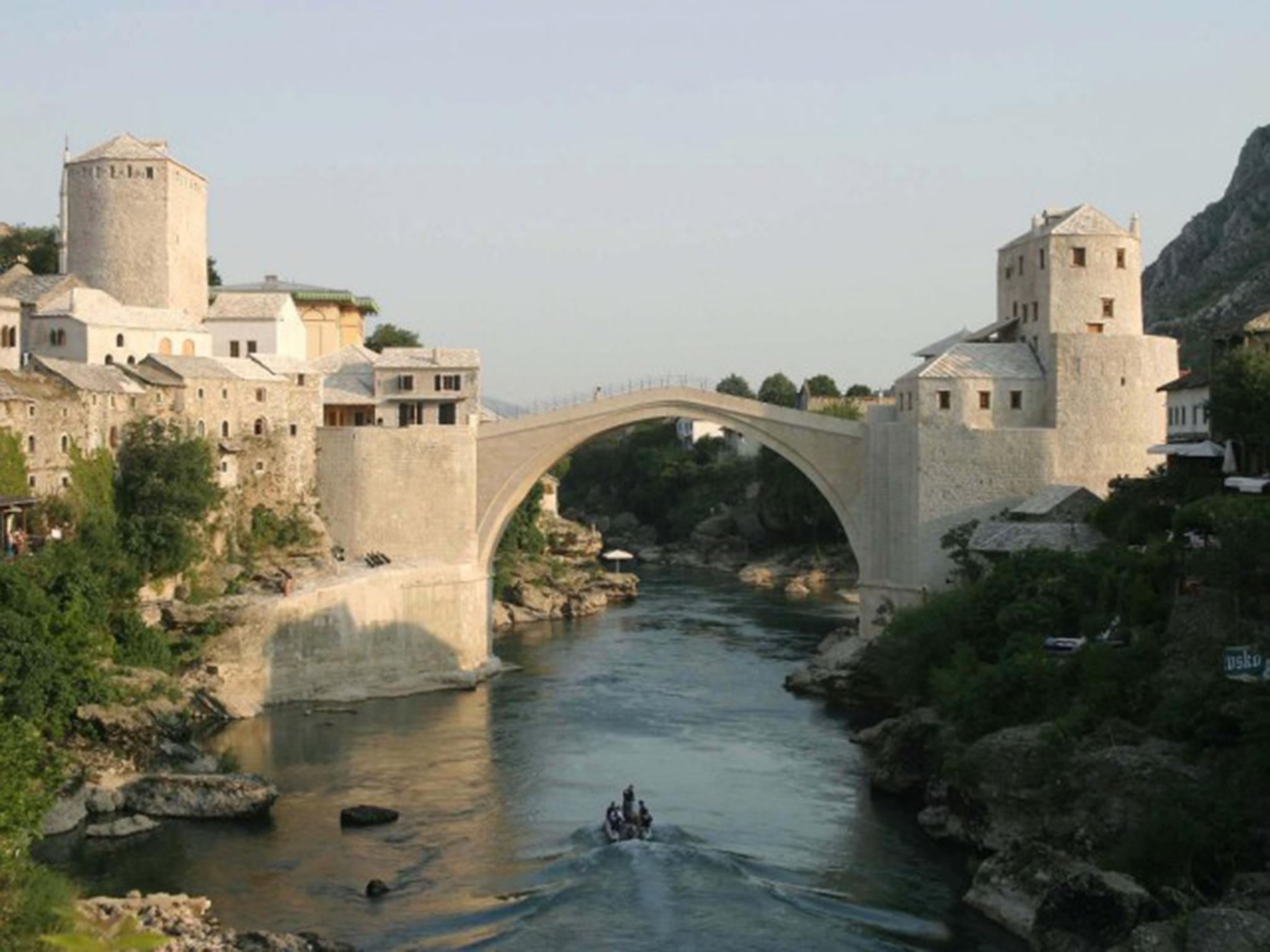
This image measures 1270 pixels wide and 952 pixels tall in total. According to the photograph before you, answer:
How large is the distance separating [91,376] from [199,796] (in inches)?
571

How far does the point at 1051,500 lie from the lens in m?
38.1

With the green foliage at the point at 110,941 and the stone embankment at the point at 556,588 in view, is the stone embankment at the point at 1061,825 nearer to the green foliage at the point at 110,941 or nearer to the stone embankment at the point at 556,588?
the green foliage at the point at 110,941

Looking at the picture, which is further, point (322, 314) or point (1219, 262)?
point (1219, 262)

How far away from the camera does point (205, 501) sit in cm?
3884

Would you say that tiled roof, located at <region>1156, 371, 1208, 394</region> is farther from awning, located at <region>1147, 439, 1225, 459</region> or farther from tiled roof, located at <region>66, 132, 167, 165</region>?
tiled roof, located at <region>66, 132, 167, 165</region>

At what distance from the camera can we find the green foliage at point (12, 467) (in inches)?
1366

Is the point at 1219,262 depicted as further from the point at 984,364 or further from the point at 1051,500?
the point at 1051,500

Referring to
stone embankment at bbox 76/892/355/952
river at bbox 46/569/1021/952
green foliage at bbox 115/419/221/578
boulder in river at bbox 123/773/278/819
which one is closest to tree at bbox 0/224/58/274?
green foliage at bbox 115/419/221/578

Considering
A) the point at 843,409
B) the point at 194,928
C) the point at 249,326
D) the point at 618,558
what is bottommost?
the point at 194,928

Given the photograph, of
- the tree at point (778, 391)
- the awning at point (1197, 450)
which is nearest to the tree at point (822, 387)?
the tree at point (778, 391)

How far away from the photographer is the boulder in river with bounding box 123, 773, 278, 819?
27969mm

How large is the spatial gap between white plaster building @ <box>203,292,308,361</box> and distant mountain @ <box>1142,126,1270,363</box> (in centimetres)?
3563

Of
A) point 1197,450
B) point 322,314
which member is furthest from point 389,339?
point 1197,450

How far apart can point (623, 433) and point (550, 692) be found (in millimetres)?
55321
